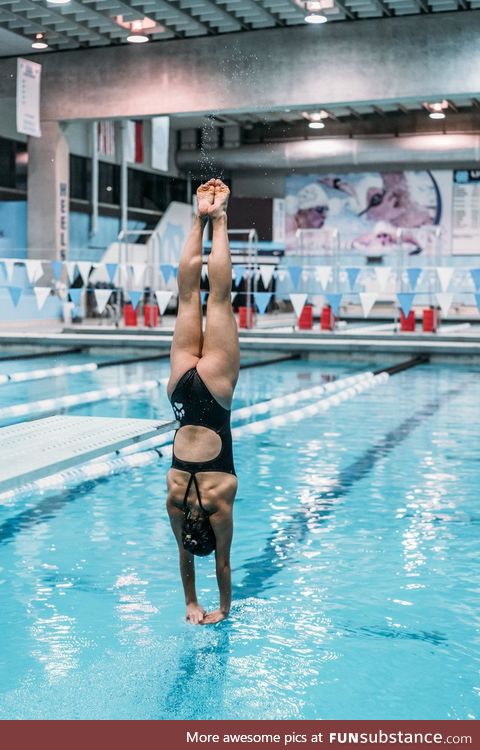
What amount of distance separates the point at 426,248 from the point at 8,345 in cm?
1303

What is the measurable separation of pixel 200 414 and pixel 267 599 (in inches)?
35.3

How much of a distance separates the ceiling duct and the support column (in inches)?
282

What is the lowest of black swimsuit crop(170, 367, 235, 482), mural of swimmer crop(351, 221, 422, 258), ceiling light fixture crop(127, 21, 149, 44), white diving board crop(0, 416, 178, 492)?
white diving board crop(0, 416, 178, 492)

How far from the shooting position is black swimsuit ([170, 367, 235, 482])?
123 inches

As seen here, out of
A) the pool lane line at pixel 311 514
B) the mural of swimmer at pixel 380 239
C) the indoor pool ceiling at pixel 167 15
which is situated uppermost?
the indoor pool ceiling at pixel 167 15

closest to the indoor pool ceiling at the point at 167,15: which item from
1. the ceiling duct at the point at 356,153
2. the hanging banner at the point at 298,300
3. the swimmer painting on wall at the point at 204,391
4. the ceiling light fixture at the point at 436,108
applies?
the hanging banner at the point at 298,300

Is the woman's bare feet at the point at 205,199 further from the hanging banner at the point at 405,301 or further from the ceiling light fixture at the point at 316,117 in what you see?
the ceiling light fixture at the point at 316,117

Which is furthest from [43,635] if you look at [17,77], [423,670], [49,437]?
[17,77]

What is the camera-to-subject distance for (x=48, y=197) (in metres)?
18.9

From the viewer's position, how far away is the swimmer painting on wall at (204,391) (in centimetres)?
312

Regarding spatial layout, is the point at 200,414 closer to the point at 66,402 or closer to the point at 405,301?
the point at 66,402

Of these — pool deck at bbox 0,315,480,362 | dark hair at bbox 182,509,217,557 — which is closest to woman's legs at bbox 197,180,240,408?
dark hair at bbox 182,509,217,557

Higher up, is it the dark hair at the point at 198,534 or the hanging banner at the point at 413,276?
the hanging banner at the point at 413,276

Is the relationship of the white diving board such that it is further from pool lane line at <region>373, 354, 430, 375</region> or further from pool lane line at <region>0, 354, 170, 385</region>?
pool lane line at <region>373, 354, 430, 375</region>
